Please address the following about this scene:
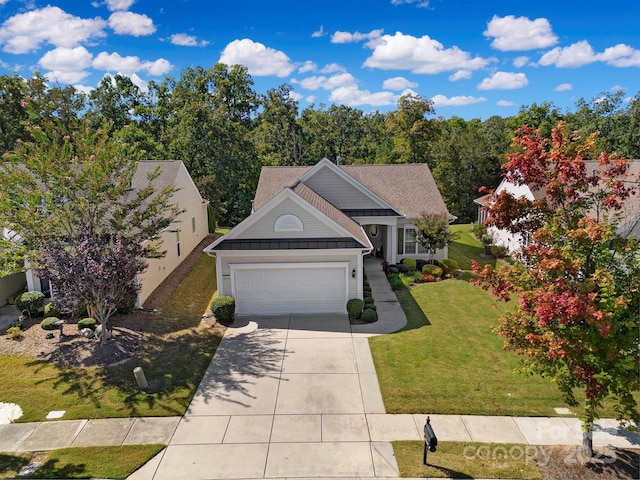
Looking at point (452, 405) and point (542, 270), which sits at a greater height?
point (542, 270)

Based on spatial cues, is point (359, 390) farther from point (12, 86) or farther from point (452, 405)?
point (12, 86)

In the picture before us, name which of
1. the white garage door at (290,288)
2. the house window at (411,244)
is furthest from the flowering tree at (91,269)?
the house window at (411,244)

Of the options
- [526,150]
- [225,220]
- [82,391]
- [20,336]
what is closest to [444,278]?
[526,150]

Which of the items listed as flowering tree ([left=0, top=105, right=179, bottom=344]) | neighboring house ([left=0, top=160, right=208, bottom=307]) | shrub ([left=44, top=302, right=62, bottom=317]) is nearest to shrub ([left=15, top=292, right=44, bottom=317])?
shrub ([left=44, top=302, right=62, bottom=317])

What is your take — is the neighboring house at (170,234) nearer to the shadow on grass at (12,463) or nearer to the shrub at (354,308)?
the shrub at (354,308)

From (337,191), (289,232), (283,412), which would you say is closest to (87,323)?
(289,232)

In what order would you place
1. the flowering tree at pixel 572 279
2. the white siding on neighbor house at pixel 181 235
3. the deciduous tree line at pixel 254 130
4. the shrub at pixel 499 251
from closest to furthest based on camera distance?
the flowering tree at pixel 572 279, the white siding on neighbor house at pixel 181 235, the shrub at pixel 499 251, the deciduous tree line at pixel 254 130

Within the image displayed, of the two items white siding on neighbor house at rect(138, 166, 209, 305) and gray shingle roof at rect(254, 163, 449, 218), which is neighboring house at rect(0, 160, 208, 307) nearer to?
white siding on neighbor house at rect(138, 166, 209, 305)
